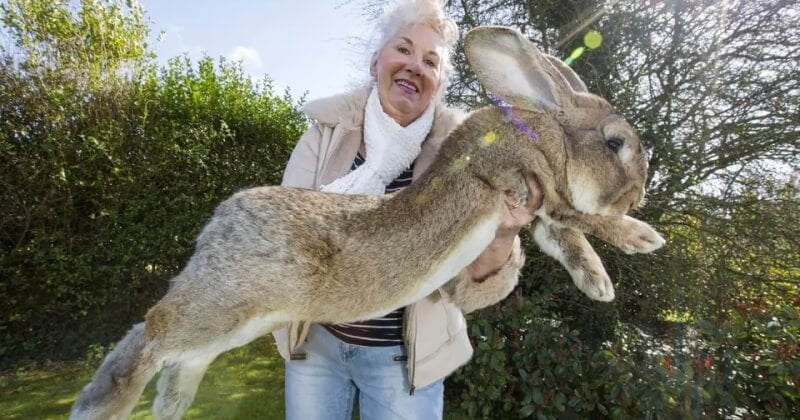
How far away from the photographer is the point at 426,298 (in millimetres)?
2160

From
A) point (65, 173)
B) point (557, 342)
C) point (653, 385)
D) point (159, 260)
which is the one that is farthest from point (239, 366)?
point (653, 385)

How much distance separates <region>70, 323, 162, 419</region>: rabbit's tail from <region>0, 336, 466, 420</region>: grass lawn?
3.01m

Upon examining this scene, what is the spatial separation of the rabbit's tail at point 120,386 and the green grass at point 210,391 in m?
3.10

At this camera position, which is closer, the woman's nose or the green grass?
the woman's nose

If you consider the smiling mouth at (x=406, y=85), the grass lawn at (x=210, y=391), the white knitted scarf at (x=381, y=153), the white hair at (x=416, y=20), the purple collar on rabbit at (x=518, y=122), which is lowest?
the grass lawn at (x=210, y=391)

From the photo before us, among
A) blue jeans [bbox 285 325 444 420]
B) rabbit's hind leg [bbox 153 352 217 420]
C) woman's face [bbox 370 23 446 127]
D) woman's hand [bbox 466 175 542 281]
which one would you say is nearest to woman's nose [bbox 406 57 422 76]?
woman's face [bbox 370 23 446 127]

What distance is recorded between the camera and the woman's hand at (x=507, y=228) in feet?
5.93

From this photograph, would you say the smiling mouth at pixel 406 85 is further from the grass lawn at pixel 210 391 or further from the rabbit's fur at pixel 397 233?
the grass lawn at pixel 210 391

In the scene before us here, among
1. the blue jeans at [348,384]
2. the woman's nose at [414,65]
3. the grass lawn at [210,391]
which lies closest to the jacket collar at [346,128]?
the woman's nose at [414,65]

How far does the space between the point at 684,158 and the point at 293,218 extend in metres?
3.97

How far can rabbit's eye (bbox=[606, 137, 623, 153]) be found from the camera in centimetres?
190

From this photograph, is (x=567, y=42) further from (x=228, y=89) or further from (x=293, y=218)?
(x=228, y=89)

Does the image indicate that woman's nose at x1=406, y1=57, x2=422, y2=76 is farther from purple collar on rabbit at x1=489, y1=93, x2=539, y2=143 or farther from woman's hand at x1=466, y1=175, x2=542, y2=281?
woman's hand at x1=466, y1=175, x2=542, y2=281

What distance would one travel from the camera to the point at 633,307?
4.68 m
